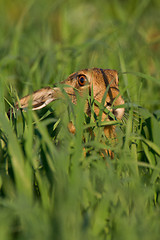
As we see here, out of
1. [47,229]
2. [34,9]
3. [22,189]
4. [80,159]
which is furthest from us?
[34,9]

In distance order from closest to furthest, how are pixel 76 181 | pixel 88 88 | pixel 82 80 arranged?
pixel 76 181, pixel 88 88, pixel 82 80

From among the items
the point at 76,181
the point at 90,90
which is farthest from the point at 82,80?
the point at 76,181

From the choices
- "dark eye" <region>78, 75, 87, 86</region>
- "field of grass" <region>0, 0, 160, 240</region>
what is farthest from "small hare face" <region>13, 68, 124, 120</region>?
"field of grass" <region>0, 0, 160, 240</region>

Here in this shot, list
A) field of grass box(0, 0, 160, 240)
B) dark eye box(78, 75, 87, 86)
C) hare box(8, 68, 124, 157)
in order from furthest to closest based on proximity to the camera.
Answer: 1. dark eye box(78, 75, 87, 86)
2. hare box(8, 68, 124, 157)
3. field of grass box(0, 0, 160, 240)

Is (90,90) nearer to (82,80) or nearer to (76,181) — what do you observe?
(82,80)

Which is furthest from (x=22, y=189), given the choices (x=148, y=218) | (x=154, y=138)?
(x=154, y=138)

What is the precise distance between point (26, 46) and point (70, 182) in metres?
3.93

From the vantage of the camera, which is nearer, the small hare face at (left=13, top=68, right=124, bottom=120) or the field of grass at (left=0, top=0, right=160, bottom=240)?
the field of grass at (left=0, top=0, right=160, bottom=240)

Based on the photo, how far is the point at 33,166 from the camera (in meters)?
2.16

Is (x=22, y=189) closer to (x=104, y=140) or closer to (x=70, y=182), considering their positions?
(x=70, y=182)

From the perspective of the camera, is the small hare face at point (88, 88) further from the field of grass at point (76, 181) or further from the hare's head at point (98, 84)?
the field of grass at point (76, 181)

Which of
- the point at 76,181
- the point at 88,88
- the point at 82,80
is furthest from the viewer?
the point at 82,80

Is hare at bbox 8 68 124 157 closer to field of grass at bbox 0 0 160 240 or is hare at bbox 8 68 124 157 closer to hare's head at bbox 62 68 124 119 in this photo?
hare's head at bbox 62 68 124 119

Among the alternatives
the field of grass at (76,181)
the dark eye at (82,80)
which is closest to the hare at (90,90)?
the dark eye at (82,80)
